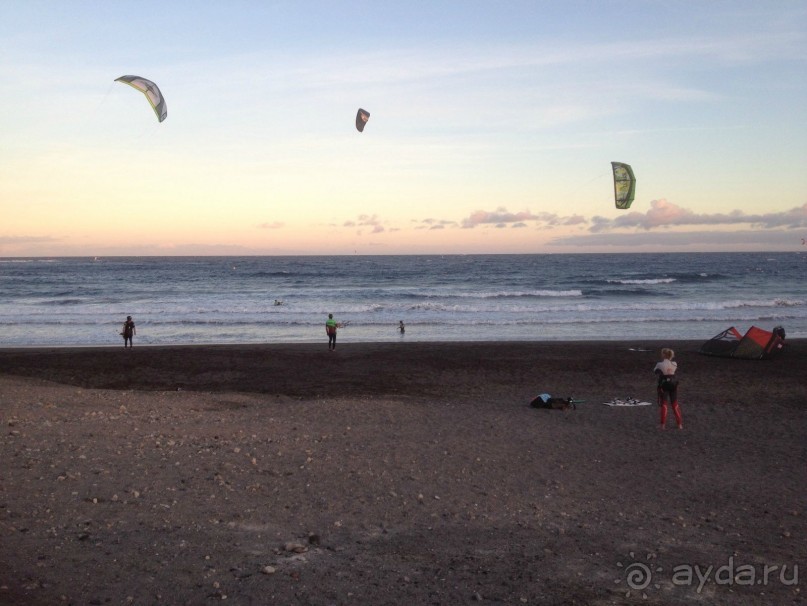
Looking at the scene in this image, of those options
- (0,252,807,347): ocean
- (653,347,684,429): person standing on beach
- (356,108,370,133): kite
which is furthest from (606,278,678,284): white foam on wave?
(653,347,684,429): person standing on beach

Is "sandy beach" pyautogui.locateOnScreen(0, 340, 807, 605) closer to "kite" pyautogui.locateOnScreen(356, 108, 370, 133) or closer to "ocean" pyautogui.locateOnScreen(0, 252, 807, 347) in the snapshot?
"kite" pyautogui.locateOnScreen(356, 108, 370, 133)

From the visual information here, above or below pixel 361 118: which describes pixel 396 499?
below

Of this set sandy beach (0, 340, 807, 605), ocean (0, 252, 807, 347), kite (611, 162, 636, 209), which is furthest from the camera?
ocean (0, 252, 807, 347)

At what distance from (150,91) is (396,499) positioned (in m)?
12.7

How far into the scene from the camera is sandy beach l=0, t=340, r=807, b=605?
18.2ft

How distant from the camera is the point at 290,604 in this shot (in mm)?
5164

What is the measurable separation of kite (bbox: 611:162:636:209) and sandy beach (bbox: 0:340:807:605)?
6.08 metres

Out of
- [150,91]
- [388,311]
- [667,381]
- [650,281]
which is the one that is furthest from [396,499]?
[650,281]

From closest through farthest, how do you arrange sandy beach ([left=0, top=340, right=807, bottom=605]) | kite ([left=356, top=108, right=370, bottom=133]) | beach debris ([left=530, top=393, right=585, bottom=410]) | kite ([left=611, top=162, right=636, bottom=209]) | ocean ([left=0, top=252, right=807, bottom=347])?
sandy beach ([left=0, top=340, right=807, bottom=605]), beach debris ([left=530, top=393, right=585, bottom=410]), kite ([left=611, top=162, right=636, bottom=209]), kite ([left=356, top=108, right=370, bottom=133]), ocean ([left=0, top=252, right=807, bottom=347])

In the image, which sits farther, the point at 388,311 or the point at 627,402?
the point at 388,311

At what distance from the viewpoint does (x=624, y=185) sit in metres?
18.5

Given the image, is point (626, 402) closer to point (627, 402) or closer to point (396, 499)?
point (627, 402)

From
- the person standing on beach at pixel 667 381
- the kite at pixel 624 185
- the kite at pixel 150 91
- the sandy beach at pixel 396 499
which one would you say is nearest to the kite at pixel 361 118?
the kite at pixel 150 91

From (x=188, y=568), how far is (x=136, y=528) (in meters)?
1.05
